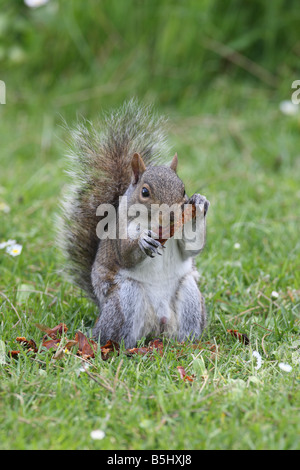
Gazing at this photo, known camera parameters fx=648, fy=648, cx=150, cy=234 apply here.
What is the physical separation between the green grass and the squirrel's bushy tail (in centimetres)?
21

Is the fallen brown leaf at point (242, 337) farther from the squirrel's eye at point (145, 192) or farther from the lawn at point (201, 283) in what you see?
the squirrel's eye at point (145, 192)

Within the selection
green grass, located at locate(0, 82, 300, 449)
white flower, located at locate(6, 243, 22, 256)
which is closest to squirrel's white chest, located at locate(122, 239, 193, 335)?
green grass, located at locate(0, 82, 300, 449)

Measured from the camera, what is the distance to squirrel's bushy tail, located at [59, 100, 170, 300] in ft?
7.57

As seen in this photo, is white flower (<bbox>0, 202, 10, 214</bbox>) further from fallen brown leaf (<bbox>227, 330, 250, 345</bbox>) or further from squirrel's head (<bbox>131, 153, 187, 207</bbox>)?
fallen brown leaf (<bbox>227, 330, 250, 345</bbox>)

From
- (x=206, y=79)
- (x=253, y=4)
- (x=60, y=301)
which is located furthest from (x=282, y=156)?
(x=60, y=301)

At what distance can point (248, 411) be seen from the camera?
1.68 meters

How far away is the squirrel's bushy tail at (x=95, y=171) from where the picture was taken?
2309 mm

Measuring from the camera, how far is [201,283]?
2.66 m

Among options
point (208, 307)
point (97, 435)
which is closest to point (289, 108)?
point (208, 307)

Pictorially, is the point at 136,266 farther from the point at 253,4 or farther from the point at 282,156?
the point at 253,4
